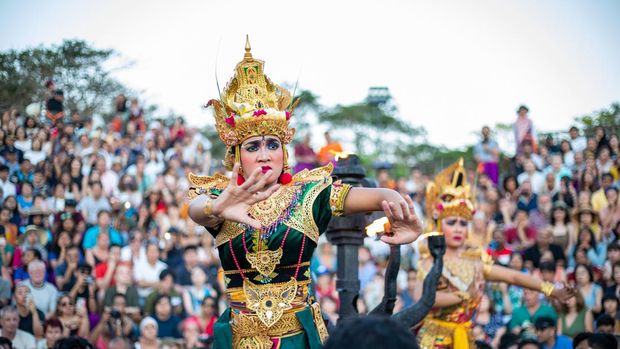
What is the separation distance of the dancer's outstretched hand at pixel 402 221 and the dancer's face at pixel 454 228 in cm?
357

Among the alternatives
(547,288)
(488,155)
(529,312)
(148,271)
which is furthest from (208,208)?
(488,155)

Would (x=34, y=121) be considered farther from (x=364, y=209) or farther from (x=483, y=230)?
(x=364, y=209)

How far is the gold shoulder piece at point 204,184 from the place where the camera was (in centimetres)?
526

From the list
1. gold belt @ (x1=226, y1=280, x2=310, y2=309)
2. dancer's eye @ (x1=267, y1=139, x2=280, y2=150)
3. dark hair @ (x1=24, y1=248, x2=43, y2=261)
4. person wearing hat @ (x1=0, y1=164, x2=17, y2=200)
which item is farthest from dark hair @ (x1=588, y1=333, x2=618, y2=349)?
person wearing hat @ (x1=0, y1=164, x2=17, y2=200)

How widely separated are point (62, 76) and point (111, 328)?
980 cm

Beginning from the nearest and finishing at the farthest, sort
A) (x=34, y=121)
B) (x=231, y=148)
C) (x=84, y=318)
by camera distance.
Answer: (x=231, y=148) < (x=84, y=318) < (x=34, y=121)

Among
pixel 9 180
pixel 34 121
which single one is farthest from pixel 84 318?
pixel 34 121

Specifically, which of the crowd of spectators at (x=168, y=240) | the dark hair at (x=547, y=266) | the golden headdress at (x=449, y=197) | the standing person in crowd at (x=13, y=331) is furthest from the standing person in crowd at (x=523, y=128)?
the standing person in crowd at (x=13, y=331)

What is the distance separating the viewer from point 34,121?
15.4 m

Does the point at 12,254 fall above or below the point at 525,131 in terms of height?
below

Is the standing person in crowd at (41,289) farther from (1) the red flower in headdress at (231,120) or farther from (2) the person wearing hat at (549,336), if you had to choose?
(1) the red flower in headdress at (231,120)

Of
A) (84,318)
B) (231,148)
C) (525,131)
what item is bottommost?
(84,318)

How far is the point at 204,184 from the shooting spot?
536 centimetres

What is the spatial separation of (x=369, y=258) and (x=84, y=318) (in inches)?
195
